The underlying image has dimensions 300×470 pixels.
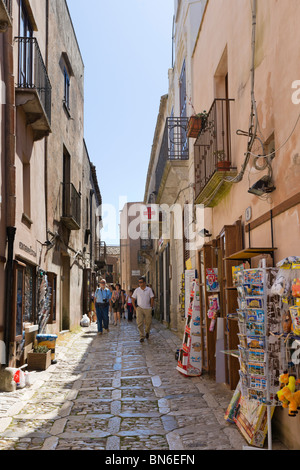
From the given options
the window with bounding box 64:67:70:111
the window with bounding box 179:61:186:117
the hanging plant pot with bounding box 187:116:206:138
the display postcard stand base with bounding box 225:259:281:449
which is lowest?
the display postcard stand base with bounding box 225:259:281:449

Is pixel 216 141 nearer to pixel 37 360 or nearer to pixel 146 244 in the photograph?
pixel 37 360

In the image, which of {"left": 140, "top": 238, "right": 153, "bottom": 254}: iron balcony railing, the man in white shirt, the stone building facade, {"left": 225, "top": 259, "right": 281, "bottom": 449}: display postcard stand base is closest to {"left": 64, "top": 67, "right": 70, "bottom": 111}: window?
the stone building facade

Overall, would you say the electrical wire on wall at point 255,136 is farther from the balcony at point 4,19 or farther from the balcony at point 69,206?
the balcony at point 69,206

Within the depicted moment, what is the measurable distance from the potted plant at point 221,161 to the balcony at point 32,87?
3266mm

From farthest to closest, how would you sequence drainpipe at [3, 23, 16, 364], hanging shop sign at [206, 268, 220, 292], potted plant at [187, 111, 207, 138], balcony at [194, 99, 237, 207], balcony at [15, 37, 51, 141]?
1. potted plant at [187, 111, 207, 138]
2. balcony at [15, 37, 51, 141]
3. drainpipe at [3, 23, 16, 364]
4. hanging shop sign at [206, 268, 220, 292]
5. balcony at [194, 99, 237, 207]

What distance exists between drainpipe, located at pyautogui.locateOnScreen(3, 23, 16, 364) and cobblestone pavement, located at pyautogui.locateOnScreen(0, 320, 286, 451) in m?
1.27

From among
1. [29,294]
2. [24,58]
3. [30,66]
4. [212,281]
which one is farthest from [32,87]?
[212,281]

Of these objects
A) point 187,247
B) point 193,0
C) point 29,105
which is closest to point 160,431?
point 29,105

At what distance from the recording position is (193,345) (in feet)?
25.4

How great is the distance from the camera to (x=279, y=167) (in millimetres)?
4816

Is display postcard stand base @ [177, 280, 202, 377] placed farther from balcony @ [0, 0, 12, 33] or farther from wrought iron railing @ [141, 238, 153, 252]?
wrought iron railing @ [141, 238, 153, 252]

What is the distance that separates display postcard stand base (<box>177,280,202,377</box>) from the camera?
7.64 metres

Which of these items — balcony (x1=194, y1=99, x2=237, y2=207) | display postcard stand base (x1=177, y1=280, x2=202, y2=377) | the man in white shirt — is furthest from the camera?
the man in white shirt
